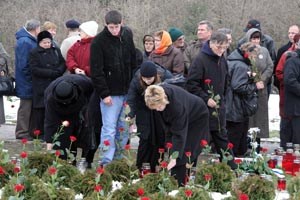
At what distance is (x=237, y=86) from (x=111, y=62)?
186 cm

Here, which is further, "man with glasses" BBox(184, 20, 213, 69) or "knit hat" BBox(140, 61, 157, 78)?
"man with glasses" BBox(184, 20, 213, 69)

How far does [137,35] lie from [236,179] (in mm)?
17137

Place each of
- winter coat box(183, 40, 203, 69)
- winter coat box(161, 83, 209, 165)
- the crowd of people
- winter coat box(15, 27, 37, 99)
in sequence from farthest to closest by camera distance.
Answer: winter coat box(15, 27, 37, 99) → winter coat box(183, 40, 203, 69) → the crowd of people → winter coat box(161, 83, 209, 165)

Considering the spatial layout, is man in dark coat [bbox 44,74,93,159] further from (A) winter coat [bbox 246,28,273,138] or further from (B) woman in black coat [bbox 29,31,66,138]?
(A) winter coat [bbox 246,28,273,138]

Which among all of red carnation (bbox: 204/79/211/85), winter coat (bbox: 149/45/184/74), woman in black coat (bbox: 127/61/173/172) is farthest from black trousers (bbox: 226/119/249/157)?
woman in black coat (bbox: 127/61/173/172)

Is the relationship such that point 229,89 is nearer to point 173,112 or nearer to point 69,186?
point 173,112

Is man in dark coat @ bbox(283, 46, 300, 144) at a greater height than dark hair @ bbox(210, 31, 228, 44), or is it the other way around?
dark hair @ bbox(210, 31, 228, 44)

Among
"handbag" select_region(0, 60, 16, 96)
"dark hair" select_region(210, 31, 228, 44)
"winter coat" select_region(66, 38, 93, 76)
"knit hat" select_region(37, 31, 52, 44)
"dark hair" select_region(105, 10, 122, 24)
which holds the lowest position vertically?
"handbag" select_region(0, 60, 16, 96)

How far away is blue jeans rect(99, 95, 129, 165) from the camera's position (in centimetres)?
830

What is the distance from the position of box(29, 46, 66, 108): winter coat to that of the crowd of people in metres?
0.01

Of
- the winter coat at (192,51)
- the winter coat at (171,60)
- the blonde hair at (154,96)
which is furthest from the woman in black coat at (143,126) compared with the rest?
the winter coat at (192,51)

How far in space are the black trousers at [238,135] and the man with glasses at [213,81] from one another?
4.24 ft

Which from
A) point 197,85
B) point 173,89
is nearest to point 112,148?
point 197,85

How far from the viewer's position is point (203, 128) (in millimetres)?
7266
